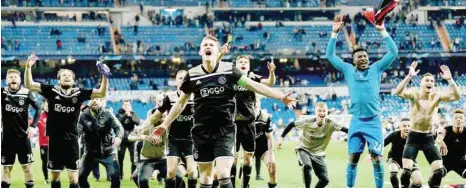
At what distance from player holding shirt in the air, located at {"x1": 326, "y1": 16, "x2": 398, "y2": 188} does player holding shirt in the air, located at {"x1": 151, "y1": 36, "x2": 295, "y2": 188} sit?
10.7 ft

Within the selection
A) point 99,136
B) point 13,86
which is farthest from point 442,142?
point 13,86

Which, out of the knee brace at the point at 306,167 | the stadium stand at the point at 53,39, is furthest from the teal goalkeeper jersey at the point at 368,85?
the stadium stand at the point at 53,39

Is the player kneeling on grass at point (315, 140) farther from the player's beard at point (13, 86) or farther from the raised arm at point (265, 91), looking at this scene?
the player's beard at point (13, 86)

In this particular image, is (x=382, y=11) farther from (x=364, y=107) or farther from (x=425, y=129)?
(x=425, y=129)

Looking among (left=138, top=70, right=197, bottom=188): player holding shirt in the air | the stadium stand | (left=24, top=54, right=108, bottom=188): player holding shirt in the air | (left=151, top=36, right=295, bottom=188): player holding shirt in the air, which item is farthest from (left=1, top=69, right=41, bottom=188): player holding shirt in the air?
the stadium stand

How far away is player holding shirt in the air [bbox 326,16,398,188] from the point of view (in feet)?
40.3

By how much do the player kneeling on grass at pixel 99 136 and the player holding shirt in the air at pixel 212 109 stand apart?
14.8ft

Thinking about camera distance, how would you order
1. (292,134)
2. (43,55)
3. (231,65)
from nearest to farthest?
(231,65), (292,134), (43,55)

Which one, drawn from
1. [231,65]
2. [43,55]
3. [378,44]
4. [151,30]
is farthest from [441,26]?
[231,65]

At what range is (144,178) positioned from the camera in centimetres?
1311

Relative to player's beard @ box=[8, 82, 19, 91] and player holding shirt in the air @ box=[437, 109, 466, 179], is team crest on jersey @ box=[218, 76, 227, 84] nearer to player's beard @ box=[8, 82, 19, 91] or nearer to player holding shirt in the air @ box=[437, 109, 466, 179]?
player's beard @ box=[8, 82, 19, 91]

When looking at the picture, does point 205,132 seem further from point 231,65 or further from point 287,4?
point 287,4

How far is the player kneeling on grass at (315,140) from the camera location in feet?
46.4

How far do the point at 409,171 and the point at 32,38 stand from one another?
172 ft
